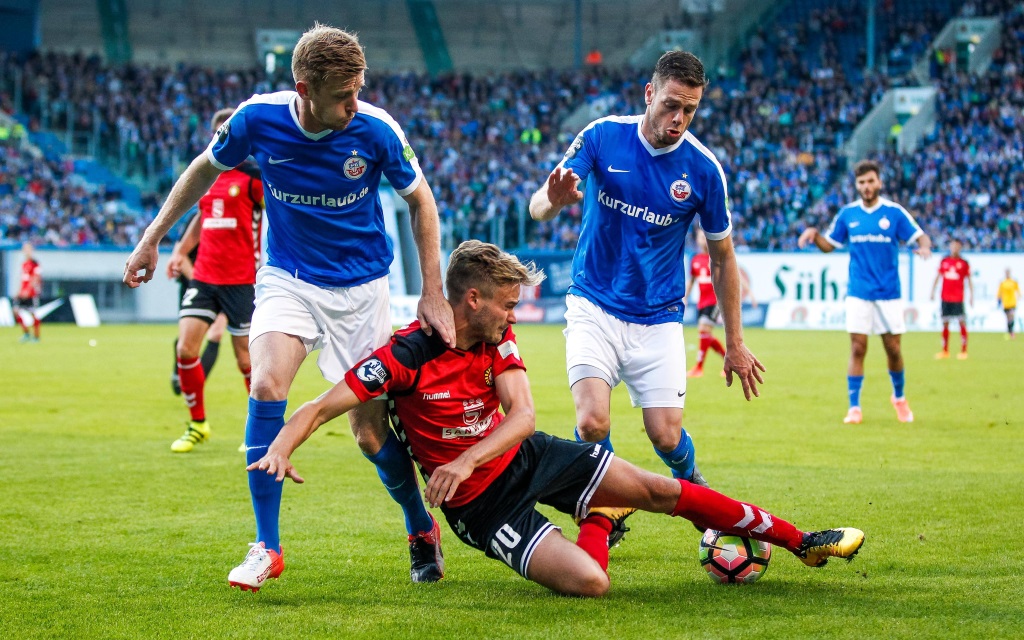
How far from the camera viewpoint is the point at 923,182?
37.2 metres

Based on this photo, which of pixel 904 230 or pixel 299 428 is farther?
pixel 904 230

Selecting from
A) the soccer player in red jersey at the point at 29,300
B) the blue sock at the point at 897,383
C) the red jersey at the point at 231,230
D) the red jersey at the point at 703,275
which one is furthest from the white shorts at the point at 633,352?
the soccer player in red jersey at the point at 29,300

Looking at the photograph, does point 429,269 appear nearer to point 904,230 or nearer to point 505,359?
point 505,359

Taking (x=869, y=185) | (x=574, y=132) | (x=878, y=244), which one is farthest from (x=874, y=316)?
(x=574, y=132)

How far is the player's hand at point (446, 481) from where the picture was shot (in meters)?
4.14

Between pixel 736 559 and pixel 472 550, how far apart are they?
4.66 feet

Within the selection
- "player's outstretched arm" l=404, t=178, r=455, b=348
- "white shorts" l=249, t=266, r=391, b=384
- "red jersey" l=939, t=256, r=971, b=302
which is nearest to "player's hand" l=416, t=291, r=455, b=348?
"player's outstretched arm" l=404, t=178, r=455, b=348

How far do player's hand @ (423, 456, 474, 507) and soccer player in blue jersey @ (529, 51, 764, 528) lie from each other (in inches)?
63.2

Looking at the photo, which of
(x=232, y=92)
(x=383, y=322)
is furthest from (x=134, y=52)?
(x=383, y=322)

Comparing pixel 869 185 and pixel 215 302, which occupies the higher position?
pixel 869 185

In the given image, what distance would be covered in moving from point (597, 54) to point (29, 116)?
2382 centimetres

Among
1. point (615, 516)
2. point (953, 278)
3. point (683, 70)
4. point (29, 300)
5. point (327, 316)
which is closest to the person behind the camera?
point (615, 516)

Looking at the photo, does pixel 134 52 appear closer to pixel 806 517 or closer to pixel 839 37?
pixel 839 37

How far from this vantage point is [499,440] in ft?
14.4
